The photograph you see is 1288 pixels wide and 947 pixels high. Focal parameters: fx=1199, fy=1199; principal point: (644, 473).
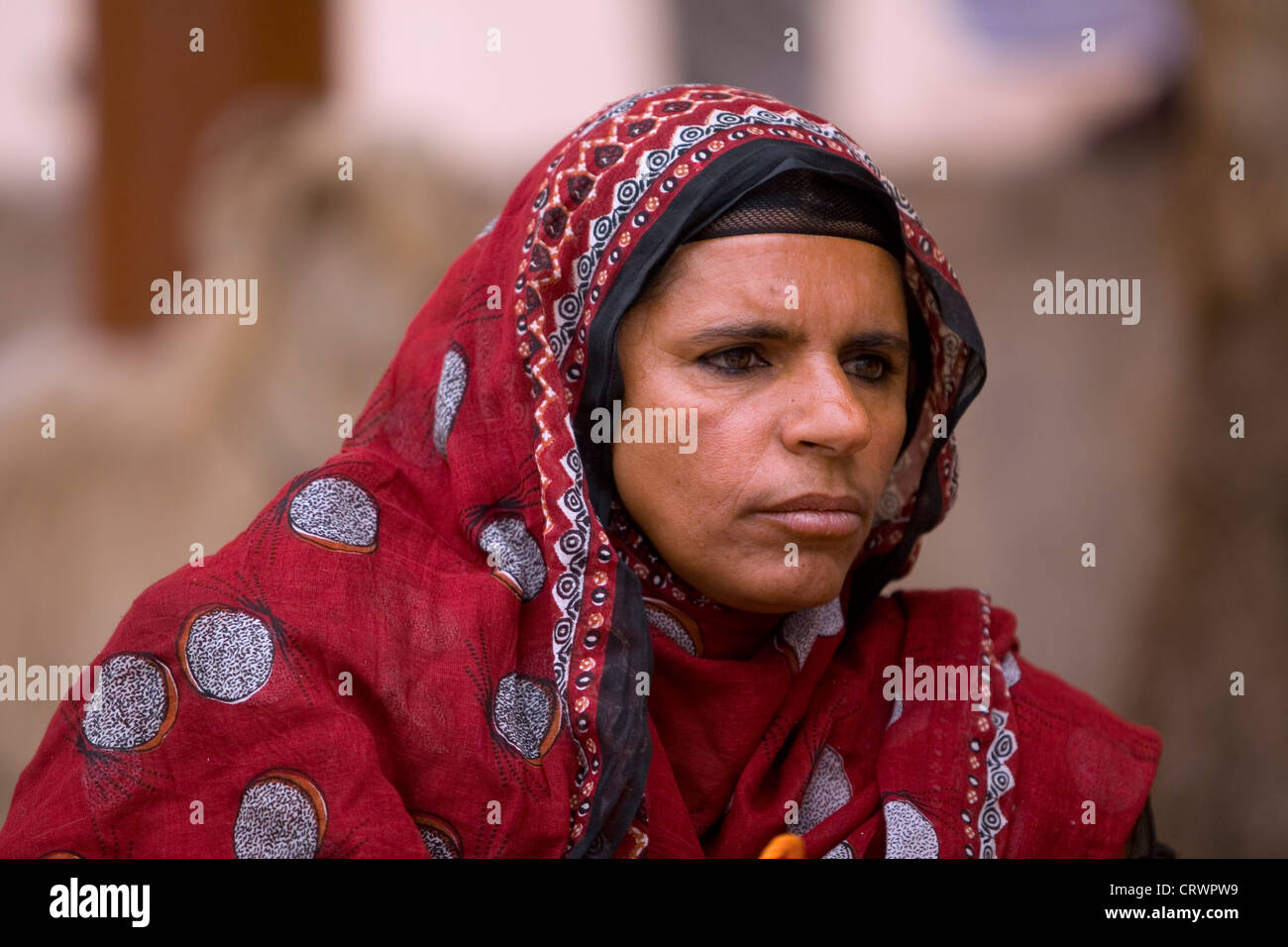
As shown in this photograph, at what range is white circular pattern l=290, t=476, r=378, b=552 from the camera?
1385 mm

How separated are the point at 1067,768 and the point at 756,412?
2.16ft

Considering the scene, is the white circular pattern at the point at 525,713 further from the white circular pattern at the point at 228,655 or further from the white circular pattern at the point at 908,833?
the white circular pattern at the point at 908,833

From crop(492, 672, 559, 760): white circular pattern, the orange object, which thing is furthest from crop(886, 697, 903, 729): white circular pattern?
crop(492, 672, 559, 760): white circular pattern

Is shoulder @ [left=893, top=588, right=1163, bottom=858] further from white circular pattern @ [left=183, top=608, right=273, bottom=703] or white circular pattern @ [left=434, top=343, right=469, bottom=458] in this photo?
white circular pattern @ [left=183, top=608, right=273, bottom=703]

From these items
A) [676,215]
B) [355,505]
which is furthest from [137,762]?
[676,215]

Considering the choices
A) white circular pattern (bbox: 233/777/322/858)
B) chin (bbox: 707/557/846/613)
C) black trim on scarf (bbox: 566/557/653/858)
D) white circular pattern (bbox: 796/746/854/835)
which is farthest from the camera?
white circular pattern (bbox: 796/746/854/835)

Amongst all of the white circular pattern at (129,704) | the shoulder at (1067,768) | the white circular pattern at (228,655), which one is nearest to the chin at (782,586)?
the shoulder at (1067,768)

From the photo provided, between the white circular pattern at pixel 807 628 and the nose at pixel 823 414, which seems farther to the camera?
the white circular pattern at pixel 807 628

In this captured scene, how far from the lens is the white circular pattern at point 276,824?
123 centimetres

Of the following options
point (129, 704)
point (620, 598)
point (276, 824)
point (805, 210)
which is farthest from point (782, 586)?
point (129, 704)

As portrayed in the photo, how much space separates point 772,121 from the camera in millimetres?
1504

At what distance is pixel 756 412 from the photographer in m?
1.42

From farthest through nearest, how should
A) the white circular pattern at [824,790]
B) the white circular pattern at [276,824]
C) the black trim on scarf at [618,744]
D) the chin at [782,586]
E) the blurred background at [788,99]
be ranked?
the blurred background at [788,99] < the white circular pattern at [824,790] < the chin at [782,586] < the black trim on scarf at [618,744] < the white circular pattern at [276,824]

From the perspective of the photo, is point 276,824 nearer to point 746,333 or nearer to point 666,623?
point 666,623
